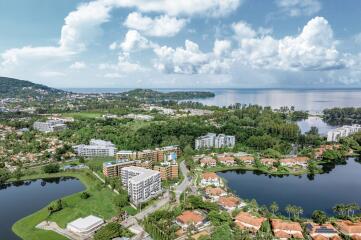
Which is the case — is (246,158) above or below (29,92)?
below

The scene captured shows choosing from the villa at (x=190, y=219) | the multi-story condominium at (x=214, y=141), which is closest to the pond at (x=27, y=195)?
the villa at (x=190, y=219)

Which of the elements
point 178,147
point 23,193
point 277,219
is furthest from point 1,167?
point 277,219

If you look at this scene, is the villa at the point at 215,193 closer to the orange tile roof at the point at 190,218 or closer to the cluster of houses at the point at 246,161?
the orange tile roof at the point at 190,218

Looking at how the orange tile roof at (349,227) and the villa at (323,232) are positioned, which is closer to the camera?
the villa at (323,232)

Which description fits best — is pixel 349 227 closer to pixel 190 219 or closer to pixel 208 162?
pixel 190 219

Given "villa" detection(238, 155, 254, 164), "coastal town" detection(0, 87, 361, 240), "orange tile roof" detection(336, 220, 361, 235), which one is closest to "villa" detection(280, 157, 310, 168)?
"coastal town" detection(0, 87, 361, 240)

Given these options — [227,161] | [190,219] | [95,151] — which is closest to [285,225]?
[190,219]
